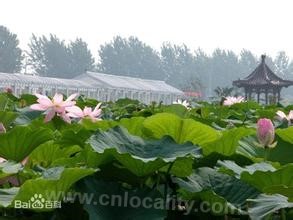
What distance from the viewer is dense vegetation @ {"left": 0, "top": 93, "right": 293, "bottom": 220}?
54cm

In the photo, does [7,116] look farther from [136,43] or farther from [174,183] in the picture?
[136,43]

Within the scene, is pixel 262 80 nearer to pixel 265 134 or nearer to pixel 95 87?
pixel 95 87

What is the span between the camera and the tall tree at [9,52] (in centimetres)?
4078

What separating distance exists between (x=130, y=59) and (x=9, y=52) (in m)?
13.5

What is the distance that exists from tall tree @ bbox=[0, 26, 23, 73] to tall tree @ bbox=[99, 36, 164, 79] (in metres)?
9.95

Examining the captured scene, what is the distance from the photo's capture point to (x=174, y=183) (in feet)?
2.15

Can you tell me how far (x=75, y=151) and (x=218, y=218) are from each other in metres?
0.27

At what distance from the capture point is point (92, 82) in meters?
24.2

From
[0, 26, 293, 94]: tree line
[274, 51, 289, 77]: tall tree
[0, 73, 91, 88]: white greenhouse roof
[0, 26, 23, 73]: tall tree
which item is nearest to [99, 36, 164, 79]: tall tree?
[0, 26, 293, 94]: tree line

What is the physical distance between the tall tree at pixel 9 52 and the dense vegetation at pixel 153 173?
136ft

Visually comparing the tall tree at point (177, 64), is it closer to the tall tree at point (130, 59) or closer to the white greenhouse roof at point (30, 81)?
the tall tree at point (130, 59)

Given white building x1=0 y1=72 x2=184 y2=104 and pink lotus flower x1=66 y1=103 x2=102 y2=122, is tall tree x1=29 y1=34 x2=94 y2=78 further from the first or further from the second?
pink lotus flower x1=66 y1=103 x2=102 y2=122

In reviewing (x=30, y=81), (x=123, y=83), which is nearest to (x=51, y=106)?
(x=30, y=81)

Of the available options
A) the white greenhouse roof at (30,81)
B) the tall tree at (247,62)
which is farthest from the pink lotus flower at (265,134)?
the tall tree at (247,62)
